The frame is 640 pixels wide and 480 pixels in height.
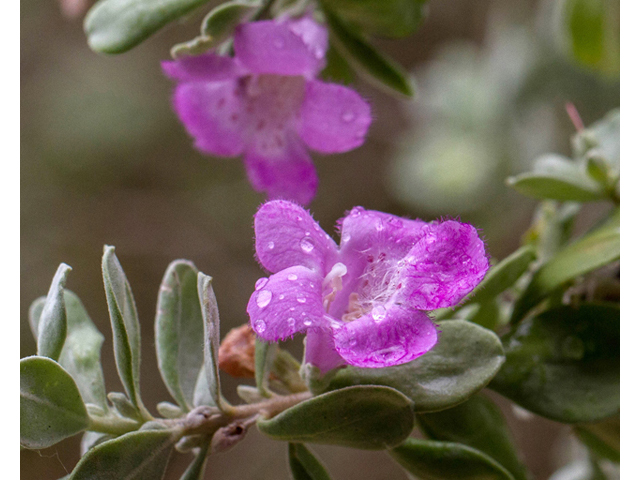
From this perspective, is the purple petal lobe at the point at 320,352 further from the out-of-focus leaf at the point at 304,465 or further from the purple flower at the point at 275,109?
the purple flower at the point at 275,109

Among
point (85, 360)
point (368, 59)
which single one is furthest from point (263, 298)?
point (368, 59)

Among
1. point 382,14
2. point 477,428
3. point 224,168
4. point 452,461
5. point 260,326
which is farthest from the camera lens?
point 224,168

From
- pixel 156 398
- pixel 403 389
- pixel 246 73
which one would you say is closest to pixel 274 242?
pixel 403 389

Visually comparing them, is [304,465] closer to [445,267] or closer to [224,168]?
[445,267]

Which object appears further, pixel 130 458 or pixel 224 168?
pixel 224 168

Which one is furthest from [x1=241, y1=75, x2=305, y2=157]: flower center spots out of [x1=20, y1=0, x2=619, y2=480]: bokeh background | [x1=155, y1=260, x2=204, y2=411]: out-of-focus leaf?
[x1=20, y1=0, x2=619, y2=480]: bokeh background

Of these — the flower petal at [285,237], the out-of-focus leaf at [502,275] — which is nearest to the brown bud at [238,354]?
the flower petal at [285,237]

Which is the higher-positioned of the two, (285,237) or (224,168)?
(285,237)

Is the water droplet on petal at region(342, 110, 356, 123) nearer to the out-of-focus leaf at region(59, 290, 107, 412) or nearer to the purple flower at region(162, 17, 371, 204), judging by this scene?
the purple flower at region(162, 17, 371, 204)
